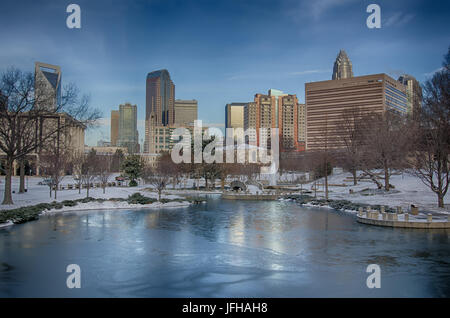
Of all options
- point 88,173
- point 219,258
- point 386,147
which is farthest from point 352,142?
point 219,258

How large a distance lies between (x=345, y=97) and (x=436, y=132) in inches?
5052

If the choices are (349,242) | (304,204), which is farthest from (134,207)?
(349,242)

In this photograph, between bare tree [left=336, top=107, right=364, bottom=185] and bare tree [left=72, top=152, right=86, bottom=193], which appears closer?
bare tree [left=72, top=152, right=86, bottom=193]

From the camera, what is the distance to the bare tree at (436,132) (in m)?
29.3

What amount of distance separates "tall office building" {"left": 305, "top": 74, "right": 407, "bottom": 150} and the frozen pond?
12794 centimetres

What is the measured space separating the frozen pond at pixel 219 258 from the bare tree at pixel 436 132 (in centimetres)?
988

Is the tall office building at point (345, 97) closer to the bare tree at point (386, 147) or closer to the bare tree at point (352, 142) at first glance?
the bare tree at point (352, 142)

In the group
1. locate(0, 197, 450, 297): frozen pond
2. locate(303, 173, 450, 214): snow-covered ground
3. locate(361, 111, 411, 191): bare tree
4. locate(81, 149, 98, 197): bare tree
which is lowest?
locate(0, 197, 450, 297): frozen pond

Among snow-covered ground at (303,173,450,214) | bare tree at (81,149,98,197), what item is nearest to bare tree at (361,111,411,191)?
snow-covered ground at (303,173,450,214)

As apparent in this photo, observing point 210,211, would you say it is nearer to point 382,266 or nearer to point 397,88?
point 382,266

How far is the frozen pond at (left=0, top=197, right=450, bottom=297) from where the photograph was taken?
10.5m

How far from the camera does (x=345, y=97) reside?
500ft

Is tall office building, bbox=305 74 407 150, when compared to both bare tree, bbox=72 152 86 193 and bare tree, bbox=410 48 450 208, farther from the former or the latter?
bare tree, bbox=410 48 450 208

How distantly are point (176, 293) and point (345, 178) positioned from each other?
58.8m
